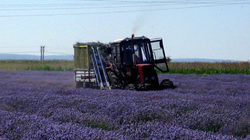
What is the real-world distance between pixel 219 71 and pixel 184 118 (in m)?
24.9

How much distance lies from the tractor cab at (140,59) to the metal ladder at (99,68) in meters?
0.93

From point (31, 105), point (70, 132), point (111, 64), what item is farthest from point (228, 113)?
point (111, 64)

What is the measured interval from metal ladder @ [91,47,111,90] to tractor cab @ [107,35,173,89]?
93 centimetres

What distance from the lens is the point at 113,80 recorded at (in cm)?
1464

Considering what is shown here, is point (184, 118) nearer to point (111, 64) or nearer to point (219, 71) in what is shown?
point (111, 64)

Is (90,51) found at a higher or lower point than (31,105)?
higher

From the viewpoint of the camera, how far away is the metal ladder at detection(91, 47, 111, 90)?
1481 centimetres

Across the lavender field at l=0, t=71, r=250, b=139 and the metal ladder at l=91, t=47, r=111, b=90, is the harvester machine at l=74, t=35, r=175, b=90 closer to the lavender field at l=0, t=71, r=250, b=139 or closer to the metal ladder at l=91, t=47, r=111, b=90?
the metal ladder at l=91, t=47, r=111, b=90

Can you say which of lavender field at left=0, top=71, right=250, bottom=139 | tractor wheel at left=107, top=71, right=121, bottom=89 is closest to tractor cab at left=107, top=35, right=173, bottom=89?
tractor wheel at left=107, top=71, right=121, bottom=89

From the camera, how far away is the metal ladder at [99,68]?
14814mm

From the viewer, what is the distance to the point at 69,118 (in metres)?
6.09

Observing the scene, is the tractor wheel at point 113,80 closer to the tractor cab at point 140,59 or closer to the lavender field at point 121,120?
the tractor cab at point 140,59

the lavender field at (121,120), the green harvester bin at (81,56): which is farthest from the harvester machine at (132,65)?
the lavender field at (121,120)

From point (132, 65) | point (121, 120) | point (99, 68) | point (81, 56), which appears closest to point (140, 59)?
point (132, 65)
